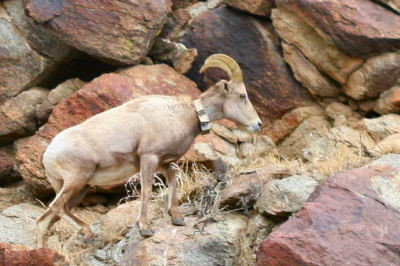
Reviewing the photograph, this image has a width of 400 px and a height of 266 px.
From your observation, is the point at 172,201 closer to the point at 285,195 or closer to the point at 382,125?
the point at 285,195

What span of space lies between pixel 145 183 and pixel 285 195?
1696 mm

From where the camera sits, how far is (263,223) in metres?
8.22

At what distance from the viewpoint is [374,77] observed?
1071 cm

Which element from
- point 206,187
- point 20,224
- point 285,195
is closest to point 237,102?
point 206,187

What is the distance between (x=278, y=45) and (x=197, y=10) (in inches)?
67.2

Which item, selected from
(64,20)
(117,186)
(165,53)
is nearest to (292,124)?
(165,53)

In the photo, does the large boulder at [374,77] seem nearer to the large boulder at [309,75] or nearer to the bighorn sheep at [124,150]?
the large boulder at [309,75]

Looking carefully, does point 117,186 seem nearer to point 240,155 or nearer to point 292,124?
point 240,155

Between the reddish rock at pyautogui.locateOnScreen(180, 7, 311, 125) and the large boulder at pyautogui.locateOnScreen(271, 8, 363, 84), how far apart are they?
42cm

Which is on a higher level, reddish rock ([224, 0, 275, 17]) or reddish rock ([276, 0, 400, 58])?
reddish rock ([276, 0, 400, 58])

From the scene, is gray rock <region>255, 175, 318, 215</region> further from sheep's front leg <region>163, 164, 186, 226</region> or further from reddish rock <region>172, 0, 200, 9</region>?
reddish rock <region>172, 0, 200, 9</region>

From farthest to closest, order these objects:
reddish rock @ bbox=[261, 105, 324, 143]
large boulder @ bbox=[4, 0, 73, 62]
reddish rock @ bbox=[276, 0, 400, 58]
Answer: reddish rock @ bbox=[261, 105, 324, 143] < large boulder @ bbox=[4, 0, 73, 62] < reddish rock @ bbox=[276, 0, 400, 58]

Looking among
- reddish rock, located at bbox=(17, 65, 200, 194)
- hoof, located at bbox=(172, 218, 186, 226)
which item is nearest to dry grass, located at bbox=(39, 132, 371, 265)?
hoof, located at bbox=(172, 218, 186, 226)

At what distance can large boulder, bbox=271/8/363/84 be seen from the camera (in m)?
11.0
